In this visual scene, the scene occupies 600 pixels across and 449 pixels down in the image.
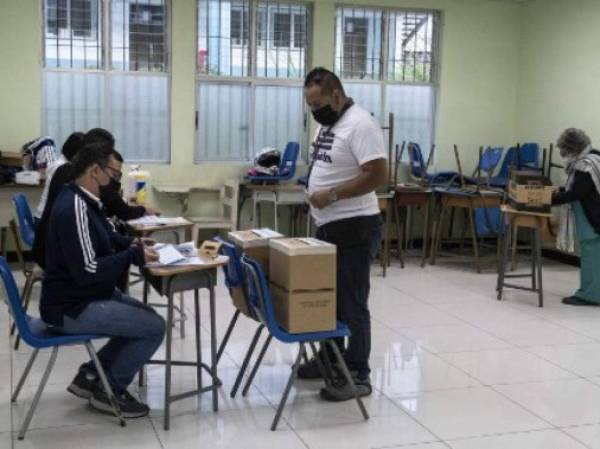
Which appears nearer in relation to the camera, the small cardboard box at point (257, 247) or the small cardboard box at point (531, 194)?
the small cardboard box at point (257, 247)

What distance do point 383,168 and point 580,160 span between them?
2.91 metres

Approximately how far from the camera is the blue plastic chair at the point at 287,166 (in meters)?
7.83

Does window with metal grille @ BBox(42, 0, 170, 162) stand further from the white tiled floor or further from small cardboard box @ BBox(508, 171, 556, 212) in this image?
small cardboard box @ BBox(508, 171, 556, 212)

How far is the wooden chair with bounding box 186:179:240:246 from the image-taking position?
758 centimetres

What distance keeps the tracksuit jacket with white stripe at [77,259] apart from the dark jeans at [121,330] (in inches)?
2.1

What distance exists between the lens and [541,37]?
337 inches

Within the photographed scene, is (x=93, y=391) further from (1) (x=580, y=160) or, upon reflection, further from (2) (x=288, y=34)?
(2) (x=288, y=34)

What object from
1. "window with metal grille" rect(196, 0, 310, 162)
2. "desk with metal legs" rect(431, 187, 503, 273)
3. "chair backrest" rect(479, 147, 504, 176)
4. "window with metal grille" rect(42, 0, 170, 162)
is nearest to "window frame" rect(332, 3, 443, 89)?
"window with metal grille" rect(196, 0, 310, 162)

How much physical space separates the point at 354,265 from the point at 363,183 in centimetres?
41

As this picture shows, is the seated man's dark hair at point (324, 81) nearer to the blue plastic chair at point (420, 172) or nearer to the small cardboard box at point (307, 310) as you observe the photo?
the small cardboard box at point (307, 310)

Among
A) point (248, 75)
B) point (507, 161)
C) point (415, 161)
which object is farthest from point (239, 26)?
point (507, 161)

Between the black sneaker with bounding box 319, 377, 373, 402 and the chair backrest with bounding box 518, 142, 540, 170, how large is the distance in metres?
5.05

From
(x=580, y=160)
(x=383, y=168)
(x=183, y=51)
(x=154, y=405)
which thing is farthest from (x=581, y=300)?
(x=183, y=51)

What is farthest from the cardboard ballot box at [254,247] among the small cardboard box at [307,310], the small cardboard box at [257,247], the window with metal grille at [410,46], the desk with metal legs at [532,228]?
the window with metal grille at [410,46]
